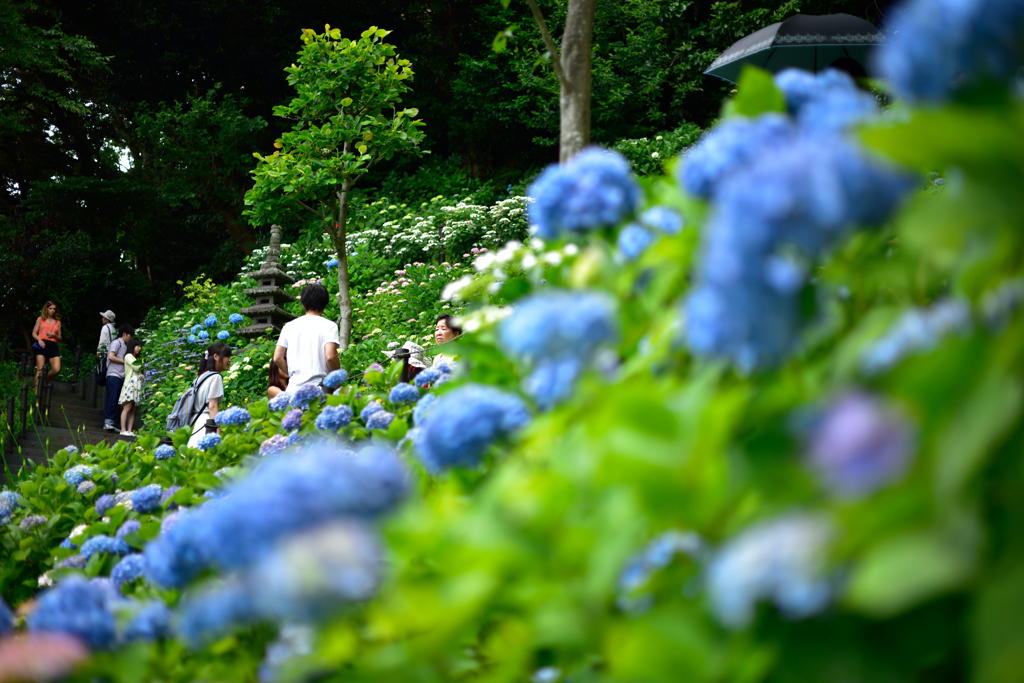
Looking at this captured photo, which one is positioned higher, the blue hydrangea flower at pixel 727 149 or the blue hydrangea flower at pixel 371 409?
the blue hydrangea flower at pixel 371 409

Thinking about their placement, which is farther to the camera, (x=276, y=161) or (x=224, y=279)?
(x=224, y=279)

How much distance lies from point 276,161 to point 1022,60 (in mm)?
7870

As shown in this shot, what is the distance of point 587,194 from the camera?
1.09 m

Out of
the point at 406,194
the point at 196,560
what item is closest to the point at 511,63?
the point at 406,194

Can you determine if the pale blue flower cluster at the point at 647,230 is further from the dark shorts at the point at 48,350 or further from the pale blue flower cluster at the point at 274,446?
the dark shorts at the point at 48,350

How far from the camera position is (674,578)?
0.70m

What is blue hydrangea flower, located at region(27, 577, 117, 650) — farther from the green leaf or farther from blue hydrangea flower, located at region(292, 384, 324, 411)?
blue hydrangea flower, located at region(292, 384, 324, 411)

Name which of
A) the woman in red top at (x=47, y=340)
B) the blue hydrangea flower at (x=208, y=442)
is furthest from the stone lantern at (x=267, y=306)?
the blue hydrangea flower at (x=208, y=442)

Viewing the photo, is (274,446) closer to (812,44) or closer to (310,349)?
(310,349)

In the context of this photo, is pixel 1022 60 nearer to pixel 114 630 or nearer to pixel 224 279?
pixel 114 630

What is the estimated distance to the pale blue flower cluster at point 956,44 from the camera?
551mm

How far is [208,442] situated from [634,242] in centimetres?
217

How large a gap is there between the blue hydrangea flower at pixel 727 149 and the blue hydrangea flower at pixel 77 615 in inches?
34.0

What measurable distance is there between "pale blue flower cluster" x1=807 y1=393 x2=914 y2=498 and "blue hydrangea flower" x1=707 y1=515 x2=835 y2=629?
0.03m
